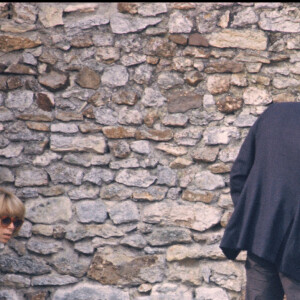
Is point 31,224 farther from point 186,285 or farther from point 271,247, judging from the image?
point 271,247

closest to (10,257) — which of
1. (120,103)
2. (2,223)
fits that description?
(2,223)

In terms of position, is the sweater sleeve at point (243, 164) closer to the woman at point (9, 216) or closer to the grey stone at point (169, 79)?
the grey stone at point (169, 79)

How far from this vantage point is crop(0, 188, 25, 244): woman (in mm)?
3250

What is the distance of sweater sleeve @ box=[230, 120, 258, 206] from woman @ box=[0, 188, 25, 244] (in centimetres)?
123

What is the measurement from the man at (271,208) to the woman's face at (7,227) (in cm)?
121

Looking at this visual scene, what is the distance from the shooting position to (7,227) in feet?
10.7

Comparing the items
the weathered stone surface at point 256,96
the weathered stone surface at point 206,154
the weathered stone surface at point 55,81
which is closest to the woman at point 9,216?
the weathered stone surface at point 55,81

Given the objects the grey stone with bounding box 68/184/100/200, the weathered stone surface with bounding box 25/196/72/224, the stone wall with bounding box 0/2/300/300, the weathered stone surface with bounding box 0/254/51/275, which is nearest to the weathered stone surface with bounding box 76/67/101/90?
the stone wall with bounding box 0/2/300/300

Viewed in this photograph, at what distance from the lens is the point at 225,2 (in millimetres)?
3770

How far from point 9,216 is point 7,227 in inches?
2.4

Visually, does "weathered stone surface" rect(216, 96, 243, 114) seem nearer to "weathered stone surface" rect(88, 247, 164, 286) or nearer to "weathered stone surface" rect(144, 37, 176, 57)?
"weathered stone surface" rect(144, 37, 176, 57)

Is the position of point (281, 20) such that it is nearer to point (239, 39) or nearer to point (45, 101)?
point (239, 39)

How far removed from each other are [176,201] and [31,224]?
3.21 feet

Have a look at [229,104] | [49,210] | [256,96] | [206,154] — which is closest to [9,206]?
[49,210]
